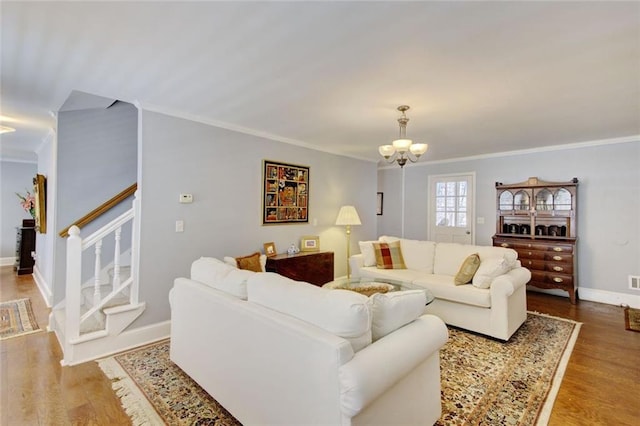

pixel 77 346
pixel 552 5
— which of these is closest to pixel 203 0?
pixel 552 5

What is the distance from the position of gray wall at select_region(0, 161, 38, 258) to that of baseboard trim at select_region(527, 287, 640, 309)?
32.9 ft

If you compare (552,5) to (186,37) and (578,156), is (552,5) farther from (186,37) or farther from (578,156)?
(578,156)

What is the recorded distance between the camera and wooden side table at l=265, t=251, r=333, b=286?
3881 mm

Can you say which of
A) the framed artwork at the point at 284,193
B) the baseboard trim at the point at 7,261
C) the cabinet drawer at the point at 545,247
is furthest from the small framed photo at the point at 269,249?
the baseboard trim at the point at 7,261

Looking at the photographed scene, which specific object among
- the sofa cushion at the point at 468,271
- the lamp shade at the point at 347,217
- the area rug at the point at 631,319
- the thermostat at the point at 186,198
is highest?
the thermostat at the point at 186,198

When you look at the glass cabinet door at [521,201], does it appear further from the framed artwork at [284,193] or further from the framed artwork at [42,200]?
the framed artwork at [42,200]

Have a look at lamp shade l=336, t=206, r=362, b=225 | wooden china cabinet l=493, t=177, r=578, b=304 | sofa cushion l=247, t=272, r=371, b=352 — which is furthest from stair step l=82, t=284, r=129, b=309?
wooden china cabinet l=493, t=177, r=578, b=304

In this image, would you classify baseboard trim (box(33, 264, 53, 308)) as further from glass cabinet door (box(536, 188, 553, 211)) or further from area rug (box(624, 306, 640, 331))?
glass cabinet door (box(536, 188, 553, 211))

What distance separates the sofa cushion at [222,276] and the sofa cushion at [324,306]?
0.69ft

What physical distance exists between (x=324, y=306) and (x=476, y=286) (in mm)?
2363

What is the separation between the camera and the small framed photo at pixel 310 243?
4.59 meters

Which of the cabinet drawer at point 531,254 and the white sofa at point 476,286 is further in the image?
the cabinet drawer at point 531,254

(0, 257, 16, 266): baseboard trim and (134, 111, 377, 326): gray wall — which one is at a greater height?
(134, 111, 377, 326): gray wall

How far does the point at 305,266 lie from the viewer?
4.23 m
